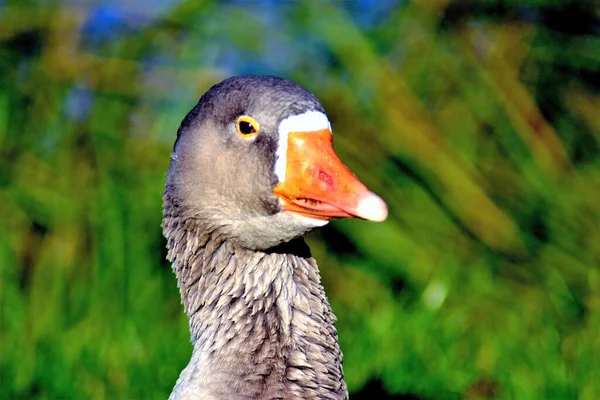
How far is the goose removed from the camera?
10.1 ft

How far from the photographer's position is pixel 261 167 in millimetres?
3115

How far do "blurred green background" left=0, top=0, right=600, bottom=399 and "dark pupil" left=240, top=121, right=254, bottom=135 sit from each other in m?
2.57

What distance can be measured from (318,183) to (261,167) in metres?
0.23

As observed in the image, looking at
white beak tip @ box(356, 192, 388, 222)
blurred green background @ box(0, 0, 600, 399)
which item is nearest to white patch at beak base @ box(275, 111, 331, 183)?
white beak tip @ box(356, 192, 388, 222)

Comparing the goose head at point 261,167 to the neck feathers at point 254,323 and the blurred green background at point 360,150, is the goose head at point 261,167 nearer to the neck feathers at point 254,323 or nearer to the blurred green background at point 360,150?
the neck feathers at point 254,323

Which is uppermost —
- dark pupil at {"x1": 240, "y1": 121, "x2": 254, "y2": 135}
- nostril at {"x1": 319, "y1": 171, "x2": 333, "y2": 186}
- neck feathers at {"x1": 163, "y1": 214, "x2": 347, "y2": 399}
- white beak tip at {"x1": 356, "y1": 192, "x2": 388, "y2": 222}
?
dark pupil at {"x1": 240, "y1": 121, "x2": 254, "y2": 135}

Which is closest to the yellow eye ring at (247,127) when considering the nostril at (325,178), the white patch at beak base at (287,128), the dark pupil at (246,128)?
the dark pupil at (246,128)

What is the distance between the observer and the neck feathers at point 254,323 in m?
3.15

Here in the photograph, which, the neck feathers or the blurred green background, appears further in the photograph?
the blurred green background

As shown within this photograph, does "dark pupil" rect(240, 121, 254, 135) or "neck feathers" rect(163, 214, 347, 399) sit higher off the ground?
"dark pupil" rect(240, 121, 254, 135)

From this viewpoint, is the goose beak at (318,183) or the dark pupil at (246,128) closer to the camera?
the goose beak at (318,183)

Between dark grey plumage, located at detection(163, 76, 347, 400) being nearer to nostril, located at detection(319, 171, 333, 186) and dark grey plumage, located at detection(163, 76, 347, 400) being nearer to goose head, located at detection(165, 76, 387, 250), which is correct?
goose head, located at detection(165, 76, 387, 250)

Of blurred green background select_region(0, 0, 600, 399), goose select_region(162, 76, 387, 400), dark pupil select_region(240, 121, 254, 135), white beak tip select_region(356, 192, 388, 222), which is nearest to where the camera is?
white beak tip select_region(356, 192, 388, 222)

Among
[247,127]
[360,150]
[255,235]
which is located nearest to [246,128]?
[247,127]
